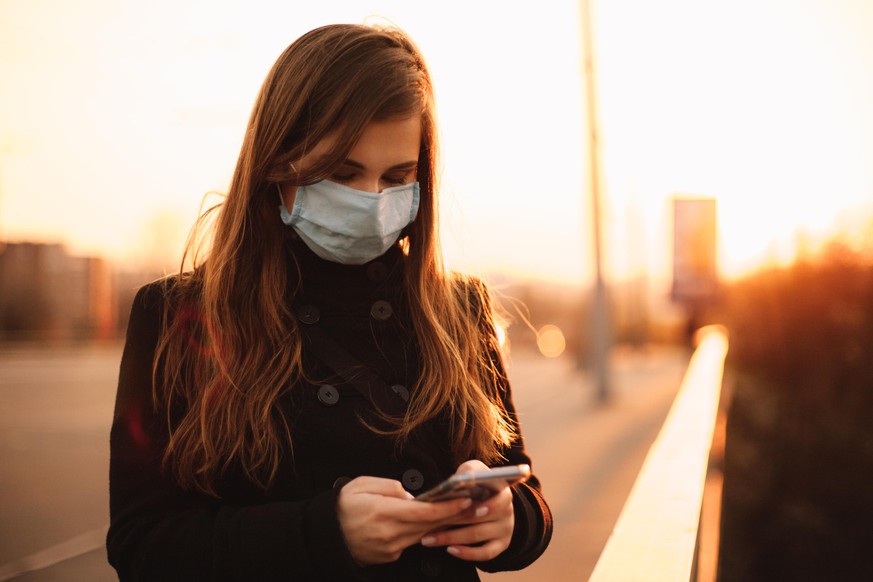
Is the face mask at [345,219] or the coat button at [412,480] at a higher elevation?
the face mask at [345,219]

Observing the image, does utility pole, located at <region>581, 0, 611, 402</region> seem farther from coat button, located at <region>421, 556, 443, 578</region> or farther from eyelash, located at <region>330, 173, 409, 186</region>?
coat button, located at <region>421, 556, 443, 578</region>

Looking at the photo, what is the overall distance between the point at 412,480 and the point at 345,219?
0.54 m

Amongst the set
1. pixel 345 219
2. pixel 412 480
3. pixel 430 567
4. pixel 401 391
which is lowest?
pixel 430 567

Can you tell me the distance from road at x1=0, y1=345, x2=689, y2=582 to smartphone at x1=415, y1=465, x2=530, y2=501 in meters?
1.03

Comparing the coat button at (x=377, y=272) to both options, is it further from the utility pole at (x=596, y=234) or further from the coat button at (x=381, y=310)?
the utility pole at (x=596, y=234)

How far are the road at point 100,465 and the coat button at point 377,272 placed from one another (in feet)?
→ 2.03

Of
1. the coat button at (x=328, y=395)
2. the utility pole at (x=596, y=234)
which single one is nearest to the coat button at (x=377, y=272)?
the coat button at (x=328, y=395)

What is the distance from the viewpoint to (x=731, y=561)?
12586mm

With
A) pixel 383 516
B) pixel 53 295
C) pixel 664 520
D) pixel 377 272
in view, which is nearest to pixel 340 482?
pixel 383 516

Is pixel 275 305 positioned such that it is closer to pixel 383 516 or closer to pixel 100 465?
pixel 383 516

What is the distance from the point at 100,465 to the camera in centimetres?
885

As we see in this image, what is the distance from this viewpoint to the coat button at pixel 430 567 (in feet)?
5.28

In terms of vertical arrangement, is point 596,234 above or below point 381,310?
above

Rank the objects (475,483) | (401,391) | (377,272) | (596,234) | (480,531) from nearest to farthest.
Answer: (475,483)
(480,531)
(401,391)
(377,272)
(596,234)
